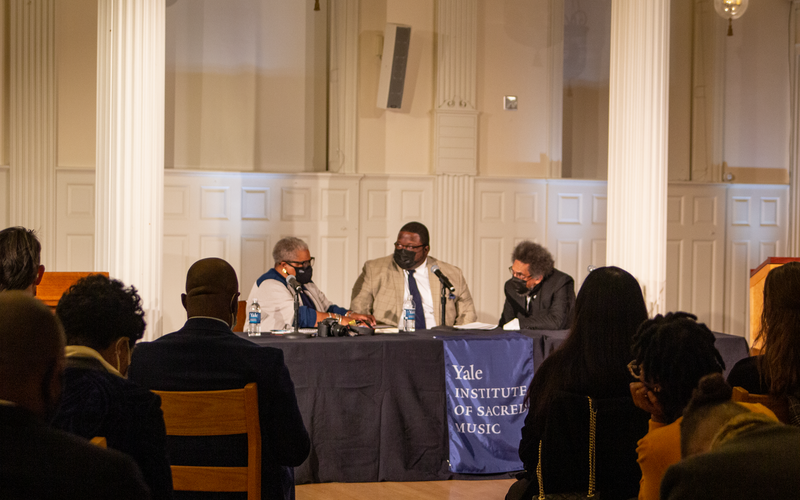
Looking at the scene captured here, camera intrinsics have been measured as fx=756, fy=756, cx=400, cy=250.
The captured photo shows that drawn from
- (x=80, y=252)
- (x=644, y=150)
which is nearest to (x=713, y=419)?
(x=644, y=150)

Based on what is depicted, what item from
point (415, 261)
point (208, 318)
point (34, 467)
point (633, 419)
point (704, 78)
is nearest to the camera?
point (34, 467)

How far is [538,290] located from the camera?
5.55 m

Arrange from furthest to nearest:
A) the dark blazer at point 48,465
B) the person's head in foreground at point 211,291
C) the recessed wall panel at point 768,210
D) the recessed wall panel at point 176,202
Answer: the recessed wall panel at point 768,210 → the recessed wall panel at point 176,202 → the person's head in foreground at point 211,291 → the dark blazer at point 48,465

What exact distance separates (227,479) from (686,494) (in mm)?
1625

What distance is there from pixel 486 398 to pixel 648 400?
2804mm

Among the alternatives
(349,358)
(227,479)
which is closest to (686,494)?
(227,479)

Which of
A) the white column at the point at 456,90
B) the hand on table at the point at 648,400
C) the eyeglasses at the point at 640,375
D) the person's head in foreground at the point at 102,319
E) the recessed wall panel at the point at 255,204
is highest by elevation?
the white column at the point at 456,90

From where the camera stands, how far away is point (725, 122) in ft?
29.6

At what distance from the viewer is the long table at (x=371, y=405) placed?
4387mm

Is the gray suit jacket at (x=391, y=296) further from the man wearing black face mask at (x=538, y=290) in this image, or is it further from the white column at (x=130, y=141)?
the white column at (x=130, y=141)

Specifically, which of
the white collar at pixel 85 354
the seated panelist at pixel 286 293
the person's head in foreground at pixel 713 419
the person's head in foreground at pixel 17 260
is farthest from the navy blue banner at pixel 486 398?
the person's head in foreground at pixel 713 419

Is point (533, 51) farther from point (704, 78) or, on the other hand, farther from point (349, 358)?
point (349, 358)

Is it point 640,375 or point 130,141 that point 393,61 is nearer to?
point 130,141

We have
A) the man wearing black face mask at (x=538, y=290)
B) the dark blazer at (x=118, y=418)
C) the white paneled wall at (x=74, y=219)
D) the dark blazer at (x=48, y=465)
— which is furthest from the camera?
the white paneled wall at (x=74, y=219)
